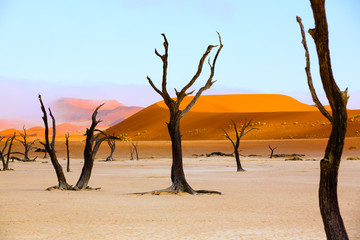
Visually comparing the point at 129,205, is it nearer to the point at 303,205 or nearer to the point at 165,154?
the point at 303,205

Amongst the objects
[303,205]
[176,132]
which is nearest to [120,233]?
[303,205]

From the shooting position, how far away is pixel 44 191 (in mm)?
16453

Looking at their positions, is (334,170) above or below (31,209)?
above

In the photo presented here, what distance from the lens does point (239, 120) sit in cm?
9638

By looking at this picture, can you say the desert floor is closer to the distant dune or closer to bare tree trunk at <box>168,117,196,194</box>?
bare tree trunk at <box>168,117,196,194</box>

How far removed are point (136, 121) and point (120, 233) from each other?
11249cm

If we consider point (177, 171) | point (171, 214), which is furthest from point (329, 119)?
point (177, 171)

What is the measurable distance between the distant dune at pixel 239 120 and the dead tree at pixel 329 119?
215ft

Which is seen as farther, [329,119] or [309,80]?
[309,80]

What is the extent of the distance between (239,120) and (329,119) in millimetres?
90529

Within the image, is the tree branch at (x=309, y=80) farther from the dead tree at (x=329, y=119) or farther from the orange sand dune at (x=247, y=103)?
the orange sand dune at (x=247, y=103)

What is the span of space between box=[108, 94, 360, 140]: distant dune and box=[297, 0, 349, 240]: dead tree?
65580mm

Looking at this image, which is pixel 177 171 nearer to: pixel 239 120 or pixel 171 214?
pixel 171 214

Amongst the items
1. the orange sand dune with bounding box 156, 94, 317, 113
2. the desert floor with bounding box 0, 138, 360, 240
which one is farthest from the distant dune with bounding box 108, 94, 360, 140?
the desert floor with bounding box 0, 138, 360, 240
